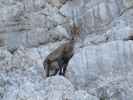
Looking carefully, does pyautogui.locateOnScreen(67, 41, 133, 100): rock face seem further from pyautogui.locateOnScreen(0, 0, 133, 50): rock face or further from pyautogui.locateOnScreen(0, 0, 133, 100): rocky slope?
pyautogui.locateOnScreen(0, 0, 133, 50): rock face

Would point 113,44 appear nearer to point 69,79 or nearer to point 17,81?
point 69,79

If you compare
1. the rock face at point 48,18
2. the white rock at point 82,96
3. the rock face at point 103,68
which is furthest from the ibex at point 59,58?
the white rock at point 82,96

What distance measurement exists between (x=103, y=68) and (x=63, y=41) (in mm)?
3046

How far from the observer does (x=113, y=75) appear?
39.5ft

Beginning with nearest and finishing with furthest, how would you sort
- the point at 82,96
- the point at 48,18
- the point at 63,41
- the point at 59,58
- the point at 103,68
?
the point at 82,96, the point at 103,68, the point at 59,58, the point at 63,41, the point at 48,18

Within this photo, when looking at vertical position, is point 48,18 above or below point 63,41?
above

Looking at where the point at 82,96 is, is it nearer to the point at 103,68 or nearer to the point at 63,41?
the point at 103,68

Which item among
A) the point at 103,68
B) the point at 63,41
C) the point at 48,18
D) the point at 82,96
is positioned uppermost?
the point at 48,18

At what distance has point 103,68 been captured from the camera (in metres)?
12.4

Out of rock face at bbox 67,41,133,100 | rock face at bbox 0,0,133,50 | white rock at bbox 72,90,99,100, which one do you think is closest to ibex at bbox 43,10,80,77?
rock face at bbox 0,0,133,50

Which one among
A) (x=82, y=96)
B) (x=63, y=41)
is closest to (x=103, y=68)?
(x=82, y=96)

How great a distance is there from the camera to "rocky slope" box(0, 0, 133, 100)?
11586 millimetres

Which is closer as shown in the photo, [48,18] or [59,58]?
[59,58]

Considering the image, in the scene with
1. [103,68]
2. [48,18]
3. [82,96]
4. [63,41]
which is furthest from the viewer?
[48,18]
